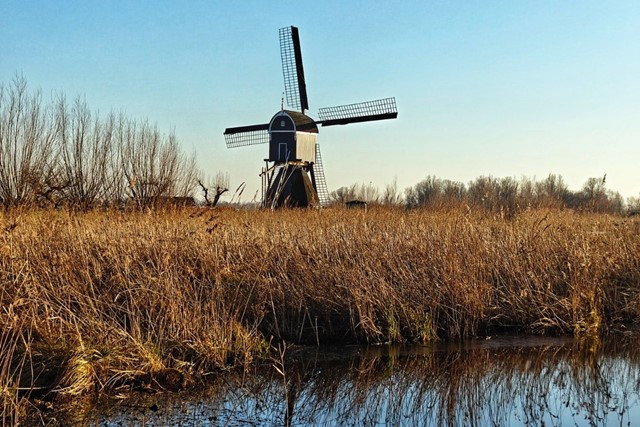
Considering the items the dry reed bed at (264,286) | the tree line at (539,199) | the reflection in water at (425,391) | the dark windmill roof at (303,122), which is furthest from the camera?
the dark windmill roof at (303,122)

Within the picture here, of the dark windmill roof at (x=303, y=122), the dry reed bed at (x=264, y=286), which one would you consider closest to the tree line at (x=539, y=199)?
the dry reed bed at (x=264, y=286)

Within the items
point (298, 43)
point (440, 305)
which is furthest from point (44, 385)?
point (298, 43)

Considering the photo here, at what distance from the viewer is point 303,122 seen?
83.7 feet

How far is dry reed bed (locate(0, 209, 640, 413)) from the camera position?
589 cm

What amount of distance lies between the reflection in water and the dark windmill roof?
18553 mm

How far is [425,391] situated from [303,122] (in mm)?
20446

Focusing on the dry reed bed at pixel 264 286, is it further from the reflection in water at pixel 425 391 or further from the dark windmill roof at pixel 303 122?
the dark windmill roof at pixel 303 122

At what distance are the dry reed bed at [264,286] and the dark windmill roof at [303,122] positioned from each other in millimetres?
15682

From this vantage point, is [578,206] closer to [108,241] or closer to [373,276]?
[373,276]

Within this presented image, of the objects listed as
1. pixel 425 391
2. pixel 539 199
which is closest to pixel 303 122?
pixel 539 199

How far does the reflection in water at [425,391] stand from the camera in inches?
196

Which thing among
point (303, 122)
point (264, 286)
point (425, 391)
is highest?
point (303, 122)

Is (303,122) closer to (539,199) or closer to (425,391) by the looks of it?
(539,199)

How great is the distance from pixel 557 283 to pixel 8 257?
6.14m
